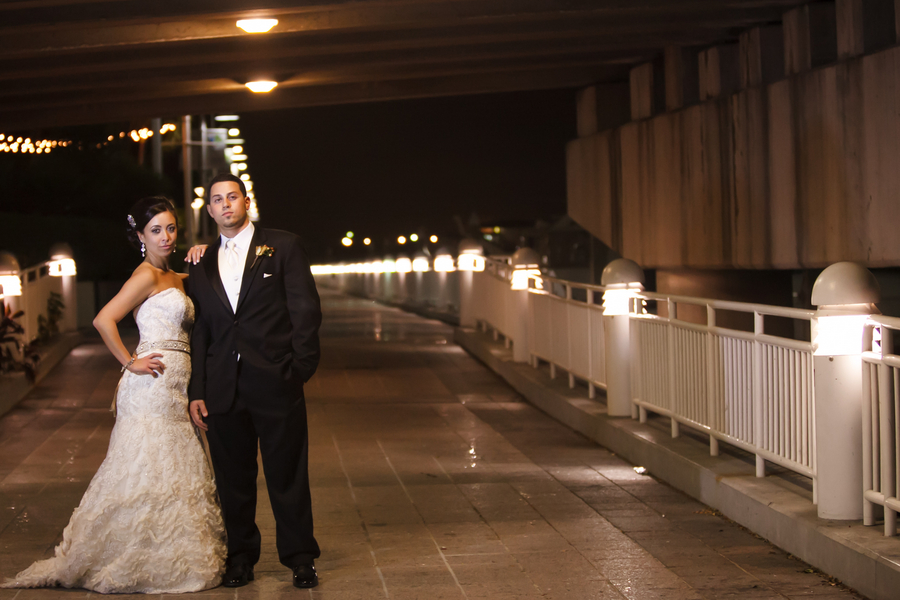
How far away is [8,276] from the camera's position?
12.4 meters

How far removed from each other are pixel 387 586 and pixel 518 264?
8439mm

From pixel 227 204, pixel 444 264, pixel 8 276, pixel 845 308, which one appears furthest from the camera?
pixel 444 264

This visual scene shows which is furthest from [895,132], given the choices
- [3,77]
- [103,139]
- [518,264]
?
[103,139]

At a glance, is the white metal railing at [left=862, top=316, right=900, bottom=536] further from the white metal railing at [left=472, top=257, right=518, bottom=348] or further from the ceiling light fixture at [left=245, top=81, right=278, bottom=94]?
the ceiling light fixture at [left=245, top=81, right=278, bottom=94]

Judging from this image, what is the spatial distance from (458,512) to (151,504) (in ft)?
7.58

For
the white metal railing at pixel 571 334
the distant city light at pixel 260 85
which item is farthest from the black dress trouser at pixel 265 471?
the distant city light at pixel 260 85

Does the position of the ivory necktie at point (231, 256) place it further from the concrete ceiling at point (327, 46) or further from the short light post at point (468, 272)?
the short light post at point (468, 272)

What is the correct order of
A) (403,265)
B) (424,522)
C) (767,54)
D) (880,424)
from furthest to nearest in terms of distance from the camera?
1. (403,265)
2. (767,54)
3. (424,522)
4. (880,424)

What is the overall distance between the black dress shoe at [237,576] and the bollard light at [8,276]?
833 cm

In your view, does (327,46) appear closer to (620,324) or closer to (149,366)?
(620,324)

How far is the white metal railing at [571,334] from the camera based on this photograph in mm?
9562

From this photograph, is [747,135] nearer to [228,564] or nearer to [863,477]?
[863,477]

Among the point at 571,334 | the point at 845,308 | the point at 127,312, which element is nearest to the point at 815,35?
the point at 571,334

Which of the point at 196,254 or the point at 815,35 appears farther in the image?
the point at 815,35
